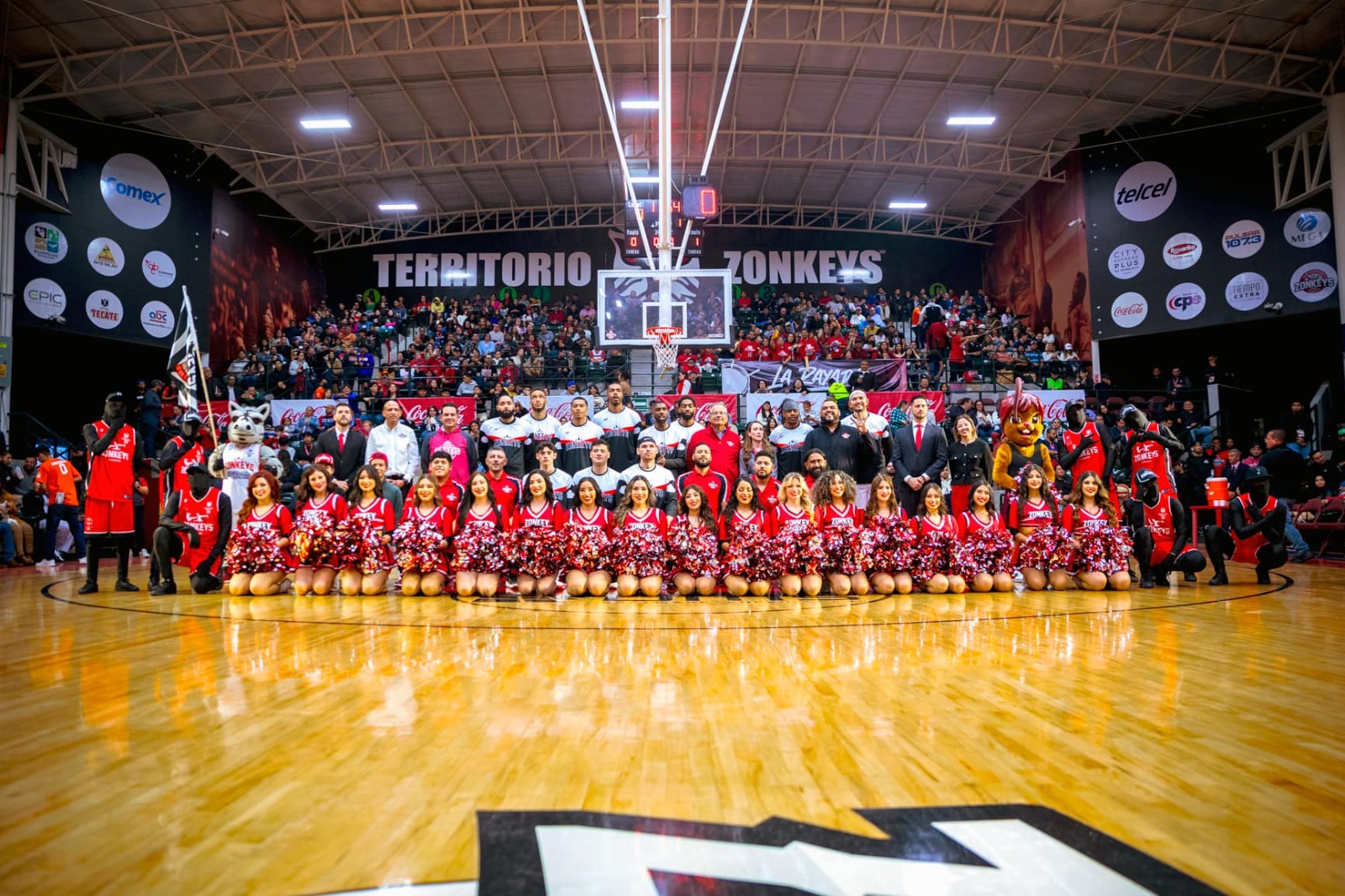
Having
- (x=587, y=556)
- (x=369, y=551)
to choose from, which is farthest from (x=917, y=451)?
(x=369, y=551)

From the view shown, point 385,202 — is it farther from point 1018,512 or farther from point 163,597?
point 1018,512

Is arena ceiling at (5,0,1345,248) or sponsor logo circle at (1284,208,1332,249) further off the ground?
arena ceiling at (5,0,1345,248)

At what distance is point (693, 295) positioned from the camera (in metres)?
15.8

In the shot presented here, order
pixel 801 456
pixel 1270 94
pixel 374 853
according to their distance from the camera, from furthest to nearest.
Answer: pixel 1270 94 < pixel 801 456 < pixel 374 853

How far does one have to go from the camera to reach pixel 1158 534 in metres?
7.72

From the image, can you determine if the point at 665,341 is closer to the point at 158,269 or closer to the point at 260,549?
the point at 260,549

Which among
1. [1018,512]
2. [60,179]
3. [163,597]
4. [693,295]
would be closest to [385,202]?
[60,179]

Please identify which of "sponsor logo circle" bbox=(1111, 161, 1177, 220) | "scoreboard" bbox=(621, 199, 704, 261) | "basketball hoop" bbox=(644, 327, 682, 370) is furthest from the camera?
"sponsor logo circle" bbox=(1111, 161, 1177, 220)

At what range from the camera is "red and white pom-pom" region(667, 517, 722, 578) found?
6762 millimetres

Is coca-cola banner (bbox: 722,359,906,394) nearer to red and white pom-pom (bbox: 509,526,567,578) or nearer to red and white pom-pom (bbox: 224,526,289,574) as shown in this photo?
red and white pom-pom (bbox: 509,526,567,578)

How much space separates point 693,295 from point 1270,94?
43.2 ft

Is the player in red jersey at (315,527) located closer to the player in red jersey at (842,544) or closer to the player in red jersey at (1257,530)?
the player in red jersey at (842,544)

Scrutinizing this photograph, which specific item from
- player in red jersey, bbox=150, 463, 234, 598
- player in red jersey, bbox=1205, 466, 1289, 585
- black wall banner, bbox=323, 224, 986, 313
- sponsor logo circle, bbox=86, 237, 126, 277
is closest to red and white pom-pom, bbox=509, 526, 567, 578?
player in red jersey, bbox=150, 463, 234, 598

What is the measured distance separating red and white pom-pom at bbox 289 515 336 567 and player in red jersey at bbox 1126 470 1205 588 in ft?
23.6
